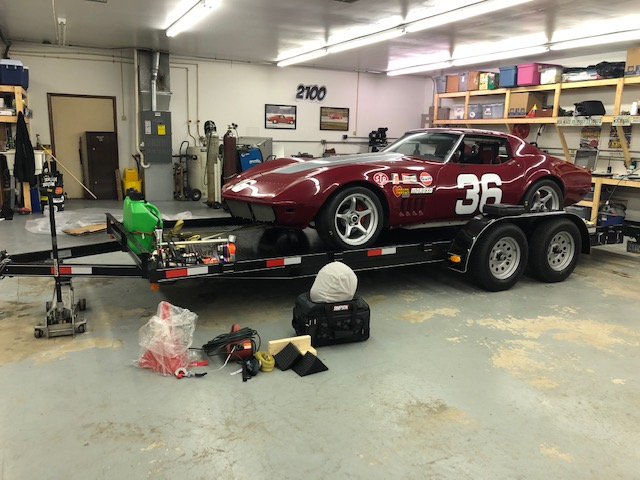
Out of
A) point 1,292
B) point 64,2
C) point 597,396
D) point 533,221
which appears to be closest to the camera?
point 597,396

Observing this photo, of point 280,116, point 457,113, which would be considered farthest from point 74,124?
point 457,113

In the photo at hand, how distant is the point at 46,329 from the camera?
3777 millimetres

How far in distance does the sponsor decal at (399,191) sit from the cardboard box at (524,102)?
7.01 m

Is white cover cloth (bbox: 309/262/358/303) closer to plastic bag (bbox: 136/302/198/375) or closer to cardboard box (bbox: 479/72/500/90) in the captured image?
plastic bag (bbox: 136/302/198/375)

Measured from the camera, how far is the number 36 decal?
17.1 ft

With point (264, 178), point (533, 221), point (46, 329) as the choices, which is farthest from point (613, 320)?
point (46, 329)

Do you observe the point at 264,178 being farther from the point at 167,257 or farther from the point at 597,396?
the point at 597,396

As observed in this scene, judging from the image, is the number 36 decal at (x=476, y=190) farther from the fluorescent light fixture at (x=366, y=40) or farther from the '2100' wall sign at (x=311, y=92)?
Result: the '2100' wall sign at (x=311, y=92)

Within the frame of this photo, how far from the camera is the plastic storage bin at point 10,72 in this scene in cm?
880

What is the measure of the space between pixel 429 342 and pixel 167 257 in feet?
7.33

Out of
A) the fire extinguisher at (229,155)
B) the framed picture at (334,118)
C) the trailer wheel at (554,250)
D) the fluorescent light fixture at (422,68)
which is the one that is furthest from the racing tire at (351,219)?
A: the framed picture at (334,118)

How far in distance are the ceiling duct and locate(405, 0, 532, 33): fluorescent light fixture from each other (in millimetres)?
6034

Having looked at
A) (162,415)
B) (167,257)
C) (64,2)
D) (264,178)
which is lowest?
Answer: (162,415)

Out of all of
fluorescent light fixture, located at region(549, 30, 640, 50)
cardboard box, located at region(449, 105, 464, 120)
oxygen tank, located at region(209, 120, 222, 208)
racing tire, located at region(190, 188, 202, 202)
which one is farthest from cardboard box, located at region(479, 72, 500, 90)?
racing tire, located at region(190, 188, 202, 202)
